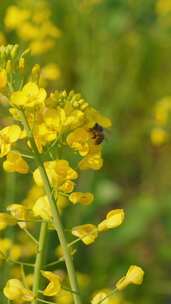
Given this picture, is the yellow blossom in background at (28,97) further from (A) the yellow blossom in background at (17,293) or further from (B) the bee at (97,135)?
(A) the yellow blossom in background at (17,293)

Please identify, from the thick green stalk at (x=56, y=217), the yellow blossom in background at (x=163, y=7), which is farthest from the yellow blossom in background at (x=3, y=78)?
the yellow blossom in background at (x=163, y=7)

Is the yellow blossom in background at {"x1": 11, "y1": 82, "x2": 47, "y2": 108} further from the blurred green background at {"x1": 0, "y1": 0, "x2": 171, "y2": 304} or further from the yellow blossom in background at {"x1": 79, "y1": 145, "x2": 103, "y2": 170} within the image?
the blurred green background at {"x1": 0, "y1": 0, "x2": 171, "y2": 304}

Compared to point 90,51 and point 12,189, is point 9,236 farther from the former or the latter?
point 90,51

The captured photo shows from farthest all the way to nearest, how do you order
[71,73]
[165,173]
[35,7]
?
[71,73], [165,173], [35,7]

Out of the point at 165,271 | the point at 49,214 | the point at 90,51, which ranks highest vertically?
the point at 90,51

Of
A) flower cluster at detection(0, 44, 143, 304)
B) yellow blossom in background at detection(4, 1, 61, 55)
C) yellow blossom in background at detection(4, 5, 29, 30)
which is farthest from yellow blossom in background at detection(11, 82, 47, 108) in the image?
yellow blossom in background at detection(4, 5, 29, 30)

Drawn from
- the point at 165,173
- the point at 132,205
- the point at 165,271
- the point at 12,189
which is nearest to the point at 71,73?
the point at 165,173

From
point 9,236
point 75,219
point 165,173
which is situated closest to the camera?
point 9,236
